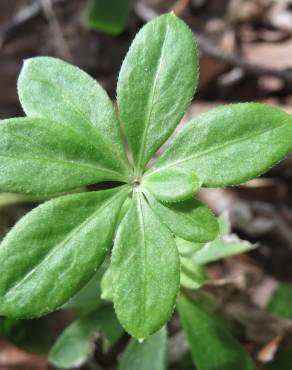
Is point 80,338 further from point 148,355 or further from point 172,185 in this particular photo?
point 172,185

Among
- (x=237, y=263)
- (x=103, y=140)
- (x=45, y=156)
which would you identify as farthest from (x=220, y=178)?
(x=237, y=263)

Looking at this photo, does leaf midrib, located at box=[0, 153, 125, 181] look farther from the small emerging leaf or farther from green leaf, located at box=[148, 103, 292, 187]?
the small emerging leaf

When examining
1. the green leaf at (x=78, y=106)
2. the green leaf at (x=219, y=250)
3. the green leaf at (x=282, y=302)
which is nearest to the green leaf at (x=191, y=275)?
the green leaf at (x=219, y=250)

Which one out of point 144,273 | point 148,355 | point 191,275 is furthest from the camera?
point 148,355

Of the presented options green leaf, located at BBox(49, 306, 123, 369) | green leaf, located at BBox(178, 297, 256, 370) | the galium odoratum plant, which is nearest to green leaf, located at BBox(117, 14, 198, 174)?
the galium odoratum plant

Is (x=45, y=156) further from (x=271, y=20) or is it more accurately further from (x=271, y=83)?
(x=271, y=20)

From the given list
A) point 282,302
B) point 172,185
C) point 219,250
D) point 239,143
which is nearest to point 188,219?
point 172,185
